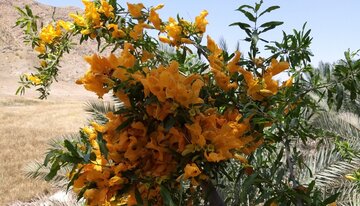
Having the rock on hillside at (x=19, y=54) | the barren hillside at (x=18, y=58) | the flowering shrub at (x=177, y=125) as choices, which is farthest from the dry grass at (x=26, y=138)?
the rock on hillside at (x=19, y=54)

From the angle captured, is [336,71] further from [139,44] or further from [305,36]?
[139,44]

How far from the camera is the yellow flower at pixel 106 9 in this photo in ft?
4.90

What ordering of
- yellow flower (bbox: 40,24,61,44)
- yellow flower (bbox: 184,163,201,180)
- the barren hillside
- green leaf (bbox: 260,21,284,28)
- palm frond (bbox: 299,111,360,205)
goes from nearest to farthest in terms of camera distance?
yellow flower (bbox: 184,163,201,180)
green leaf (bbox: 260,21,284,28)
yellow flower (bbox: 40,24,61,44)
palm frond (bbox: 299,111,360,205)
the barren hillside

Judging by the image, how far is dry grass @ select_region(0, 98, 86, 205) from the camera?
6836 mm

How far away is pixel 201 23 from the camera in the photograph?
58.7 inches

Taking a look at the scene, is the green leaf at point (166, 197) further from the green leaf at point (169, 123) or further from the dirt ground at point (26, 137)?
the dirt ground at point (26, 137)

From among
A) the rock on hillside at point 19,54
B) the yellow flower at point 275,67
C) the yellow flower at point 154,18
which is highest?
the rock on hillside at point 19,54

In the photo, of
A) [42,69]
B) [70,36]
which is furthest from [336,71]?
A: [42,69]

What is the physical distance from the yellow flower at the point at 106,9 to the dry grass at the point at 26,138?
4.33 m

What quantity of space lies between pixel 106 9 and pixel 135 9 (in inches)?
3.8

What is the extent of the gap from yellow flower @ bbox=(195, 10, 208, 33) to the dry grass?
444cm

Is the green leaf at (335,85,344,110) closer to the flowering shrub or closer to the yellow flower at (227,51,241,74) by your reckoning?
the flowering shrub

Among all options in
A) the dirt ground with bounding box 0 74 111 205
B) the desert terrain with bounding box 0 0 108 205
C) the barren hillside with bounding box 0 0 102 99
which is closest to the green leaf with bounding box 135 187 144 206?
the desert terrain with bounding box 0 0 108 205

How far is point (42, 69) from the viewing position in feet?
5.71
